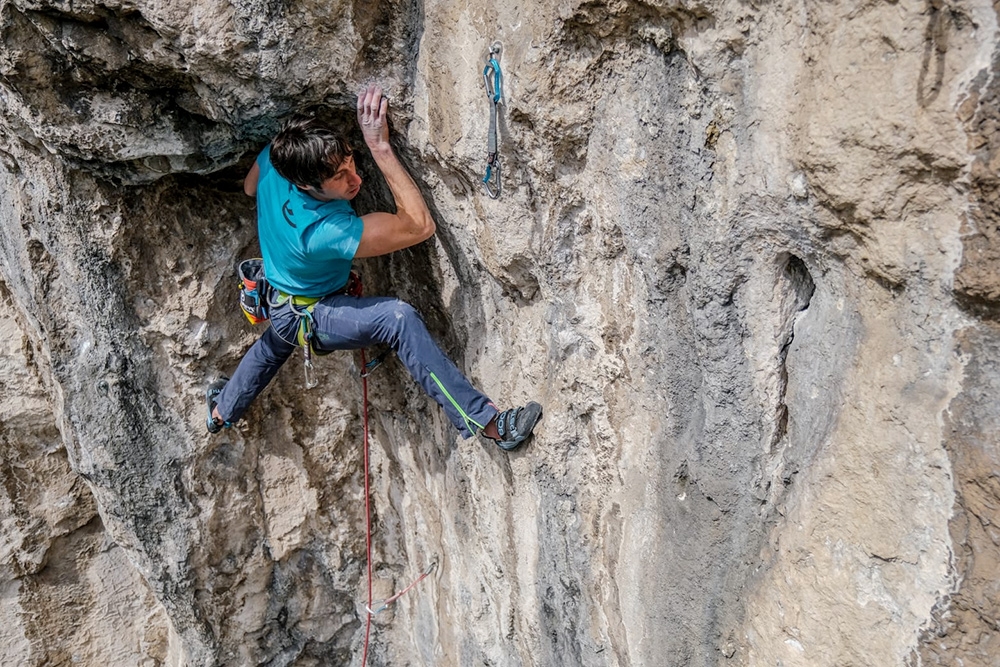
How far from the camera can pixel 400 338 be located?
10.3 feet

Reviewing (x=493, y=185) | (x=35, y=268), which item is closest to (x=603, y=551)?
(x=493, y=185)

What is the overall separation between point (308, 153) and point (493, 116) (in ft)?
2.16

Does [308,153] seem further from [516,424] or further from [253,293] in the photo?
[516,424]

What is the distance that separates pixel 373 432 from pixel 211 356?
962 millimetres

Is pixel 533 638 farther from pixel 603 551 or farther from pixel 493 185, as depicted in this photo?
pixel 493 185

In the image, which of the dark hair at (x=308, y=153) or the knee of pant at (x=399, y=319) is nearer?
the dark hair at (x=308, y=153)

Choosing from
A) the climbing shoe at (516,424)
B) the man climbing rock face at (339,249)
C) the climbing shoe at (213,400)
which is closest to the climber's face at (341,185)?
the man climbing rock face at (339,249)

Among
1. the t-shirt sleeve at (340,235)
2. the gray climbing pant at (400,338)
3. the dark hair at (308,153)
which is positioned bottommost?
the gray climbing pant at (400,338)

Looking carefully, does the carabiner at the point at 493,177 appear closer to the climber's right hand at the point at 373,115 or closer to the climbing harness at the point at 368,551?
the climber's right hand at the point at 373,115

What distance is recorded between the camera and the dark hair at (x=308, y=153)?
110 inches

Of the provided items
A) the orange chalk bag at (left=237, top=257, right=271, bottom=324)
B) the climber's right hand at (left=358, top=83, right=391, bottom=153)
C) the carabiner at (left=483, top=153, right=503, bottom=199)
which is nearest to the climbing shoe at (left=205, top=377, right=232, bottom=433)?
the orange chalk bag at (left=237, top=257, right=271, bottom=324)

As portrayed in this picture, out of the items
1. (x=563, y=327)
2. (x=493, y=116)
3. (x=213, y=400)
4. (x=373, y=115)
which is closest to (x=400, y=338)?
(x=563, y=327)

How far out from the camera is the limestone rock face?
1870 millimetres

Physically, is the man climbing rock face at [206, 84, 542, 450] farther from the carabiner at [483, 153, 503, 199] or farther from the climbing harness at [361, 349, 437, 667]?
the climbing harness at [361, 349, 437, 667]
